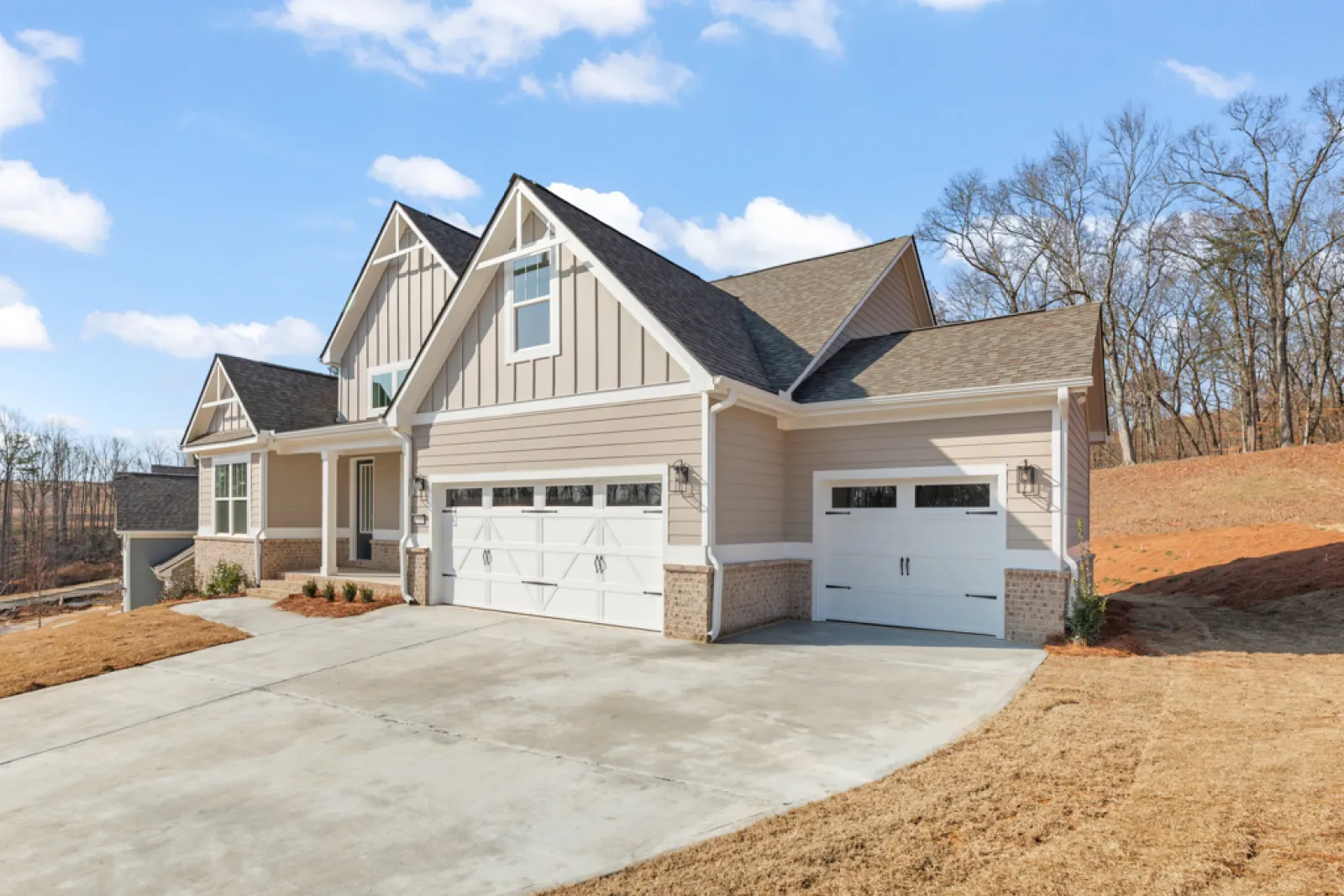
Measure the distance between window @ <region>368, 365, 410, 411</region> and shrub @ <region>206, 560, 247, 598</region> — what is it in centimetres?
478

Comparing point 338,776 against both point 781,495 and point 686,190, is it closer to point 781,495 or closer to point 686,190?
point 781,495

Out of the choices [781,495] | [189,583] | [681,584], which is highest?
[781,495]

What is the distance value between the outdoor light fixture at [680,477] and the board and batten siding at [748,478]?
0.39 metres

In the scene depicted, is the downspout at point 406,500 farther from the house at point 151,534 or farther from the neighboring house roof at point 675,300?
the house at point 151,534

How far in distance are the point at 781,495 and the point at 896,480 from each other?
1.78 m

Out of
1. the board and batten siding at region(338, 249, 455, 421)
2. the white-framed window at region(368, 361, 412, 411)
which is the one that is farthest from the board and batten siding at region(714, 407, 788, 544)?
the white-framed window at region(368, 361, 412, 411)

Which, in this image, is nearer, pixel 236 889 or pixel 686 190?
pixel 236 889

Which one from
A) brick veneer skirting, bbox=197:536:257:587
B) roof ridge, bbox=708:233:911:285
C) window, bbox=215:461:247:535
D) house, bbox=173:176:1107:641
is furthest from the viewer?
window, bbox=215:461:247:535

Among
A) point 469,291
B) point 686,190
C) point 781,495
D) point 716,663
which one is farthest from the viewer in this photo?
point 686,190

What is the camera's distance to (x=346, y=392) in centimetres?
1842

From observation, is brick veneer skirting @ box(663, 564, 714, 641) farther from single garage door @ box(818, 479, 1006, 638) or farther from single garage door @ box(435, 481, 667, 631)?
single garage door @ box(818, 479, 1006, 638)

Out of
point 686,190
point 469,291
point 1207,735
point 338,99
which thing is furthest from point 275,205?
point 1207,735

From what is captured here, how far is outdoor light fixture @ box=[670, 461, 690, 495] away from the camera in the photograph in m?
9.99

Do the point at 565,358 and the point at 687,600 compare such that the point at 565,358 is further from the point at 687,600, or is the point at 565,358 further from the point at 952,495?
the point at 952,495
